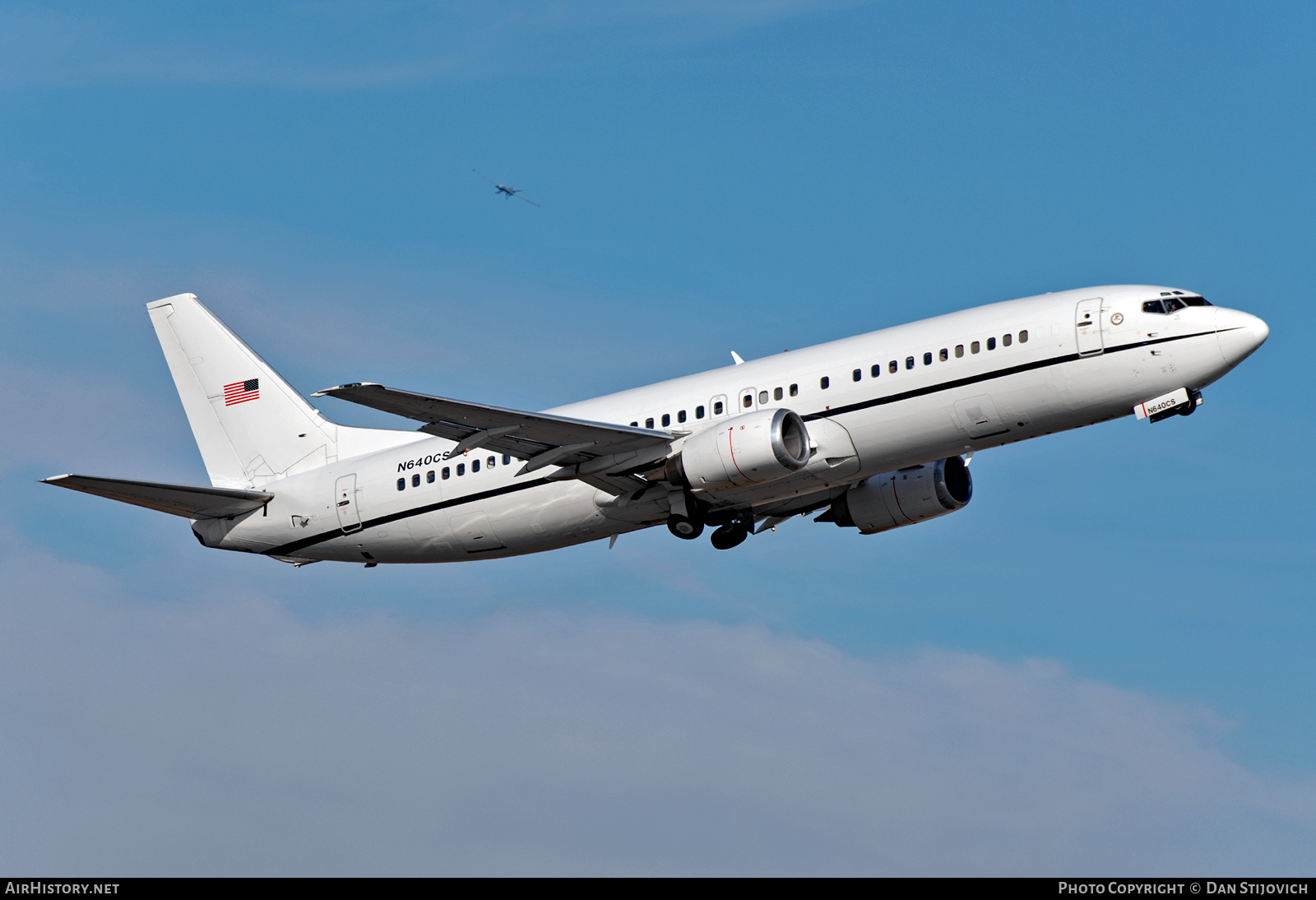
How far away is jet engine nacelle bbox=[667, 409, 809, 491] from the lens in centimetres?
4006

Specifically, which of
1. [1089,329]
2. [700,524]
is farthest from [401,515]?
[1089,329]

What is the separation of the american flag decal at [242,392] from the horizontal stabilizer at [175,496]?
501 centimetres

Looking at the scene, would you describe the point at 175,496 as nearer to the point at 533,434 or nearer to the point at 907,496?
the point at 533,434

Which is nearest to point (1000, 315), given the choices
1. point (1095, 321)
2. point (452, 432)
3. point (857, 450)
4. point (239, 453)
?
point (1095, 321)

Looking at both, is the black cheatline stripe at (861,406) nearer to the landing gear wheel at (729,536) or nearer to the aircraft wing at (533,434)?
the aircraft wing at (533,434)

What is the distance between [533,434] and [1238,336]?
58.5 ft

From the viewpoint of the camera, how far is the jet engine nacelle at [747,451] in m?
40.1

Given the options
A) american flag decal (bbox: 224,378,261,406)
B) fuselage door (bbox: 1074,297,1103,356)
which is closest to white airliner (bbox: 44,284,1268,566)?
A: fuselage door (bbox: 1074,297,1103,356)

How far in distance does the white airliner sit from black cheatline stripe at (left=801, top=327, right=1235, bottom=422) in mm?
41

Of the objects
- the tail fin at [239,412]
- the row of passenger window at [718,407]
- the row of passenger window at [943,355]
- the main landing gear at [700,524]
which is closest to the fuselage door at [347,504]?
the tail fin at [239,412]

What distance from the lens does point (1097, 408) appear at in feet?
130
